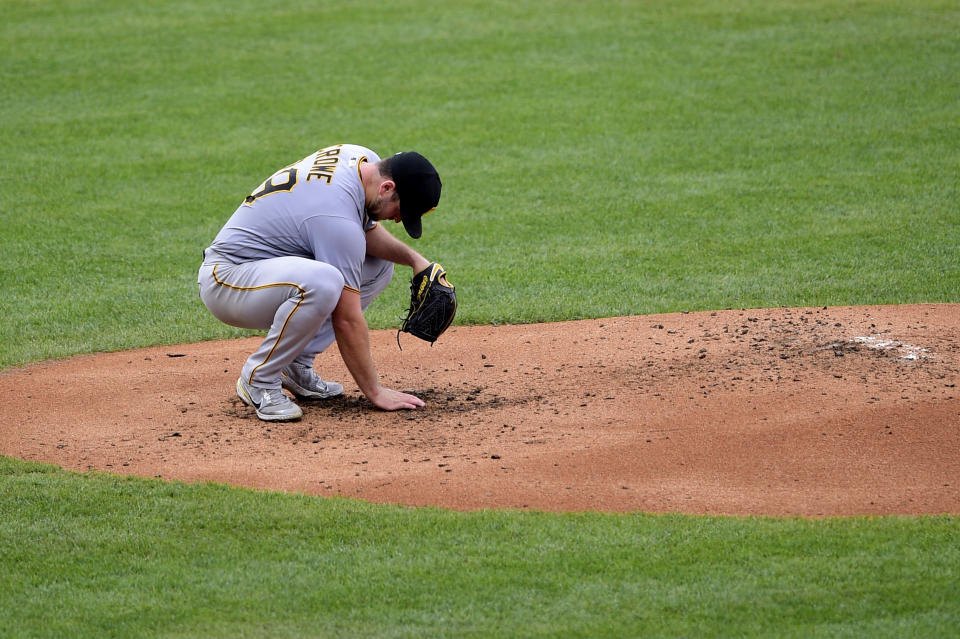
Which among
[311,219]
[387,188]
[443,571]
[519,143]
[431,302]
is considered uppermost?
[387,188]

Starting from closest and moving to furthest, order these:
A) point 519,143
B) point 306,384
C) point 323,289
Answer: point 323,289 → point 306,384 → point 519,143

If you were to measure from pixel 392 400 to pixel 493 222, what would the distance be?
4884mm

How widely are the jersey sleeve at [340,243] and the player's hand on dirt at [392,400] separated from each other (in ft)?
1.94

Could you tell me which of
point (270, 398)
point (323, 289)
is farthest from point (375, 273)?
point (270, 398)

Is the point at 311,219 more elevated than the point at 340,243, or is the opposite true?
the point at 311,219

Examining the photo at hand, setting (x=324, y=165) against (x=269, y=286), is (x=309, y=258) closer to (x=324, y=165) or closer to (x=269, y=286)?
(x=269, y=286)

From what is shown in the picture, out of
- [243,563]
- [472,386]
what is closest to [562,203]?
[472,386]

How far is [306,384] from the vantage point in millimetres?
6227

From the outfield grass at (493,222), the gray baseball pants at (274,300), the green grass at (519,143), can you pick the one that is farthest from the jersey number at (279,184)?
the green grass at (519,143)

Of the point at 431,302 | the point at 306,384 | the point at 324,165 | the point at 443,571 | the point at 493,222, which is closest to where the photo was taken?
the point at 443,571

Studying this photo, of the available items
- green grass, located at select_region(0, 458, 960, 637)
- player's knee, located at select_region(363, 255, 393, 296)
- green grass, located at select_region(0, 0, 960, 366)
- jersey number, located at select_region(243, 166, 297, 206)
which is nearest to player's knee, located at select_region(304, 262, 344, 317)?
jersey number, located at select_region(243, 166, 297, 206)

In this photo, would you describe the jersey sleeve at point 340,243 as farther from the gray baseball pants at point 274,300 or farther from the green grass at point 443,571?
the green grass at point 443,571

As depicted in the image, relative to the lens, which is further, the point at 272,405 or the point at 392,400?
the point at 392,400

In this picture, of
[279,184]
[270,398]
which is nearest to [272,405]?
[270,398]
